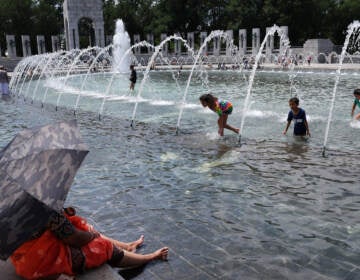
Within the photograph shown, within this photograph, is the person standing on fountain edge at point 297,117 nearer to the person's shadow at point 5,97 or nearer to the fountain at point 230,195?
the fountain at point 230,195

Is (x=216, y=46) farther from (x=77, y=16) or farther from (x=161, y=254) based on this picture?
(x=161, y=254)

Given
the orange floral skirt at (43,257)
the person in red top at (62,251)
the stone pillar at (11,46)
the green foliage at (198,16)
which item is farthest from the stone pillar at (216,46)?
the orange floral skirt at (43,257)

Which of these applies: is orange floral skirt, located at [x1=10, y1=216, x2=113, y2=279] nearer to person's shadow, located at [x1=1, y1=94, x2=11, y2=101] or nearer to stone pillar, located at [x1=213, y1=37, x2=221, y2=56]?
person's shadow, located at [x1=1, y1=94, x2=11, y2=101]

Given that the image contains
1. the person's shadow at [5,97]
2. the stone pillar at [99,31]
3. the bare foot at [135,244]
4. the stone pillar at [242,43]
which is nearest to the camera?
the bare foot at [135,244]

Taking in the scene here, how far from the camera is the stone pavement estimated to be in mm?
3420

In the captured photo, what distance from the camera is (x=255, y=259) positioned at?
13.4ft

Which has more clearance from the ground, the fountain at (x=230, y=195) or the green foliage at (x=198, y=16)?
the green foliage at (x=198, y=16)

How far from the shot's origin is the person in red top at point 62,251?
321 cm

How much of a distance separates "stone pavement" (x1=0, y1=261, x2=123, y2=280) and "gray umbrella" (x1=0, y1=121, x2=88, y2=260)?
2.11 ft

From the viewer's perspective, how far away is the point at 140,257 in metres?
4.00

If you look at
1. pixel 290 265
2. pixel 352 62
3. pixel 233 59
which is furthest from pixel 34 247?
pixel 233 59

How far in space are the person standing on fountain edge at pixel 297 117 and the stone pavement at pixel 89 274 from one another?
598 centimetres

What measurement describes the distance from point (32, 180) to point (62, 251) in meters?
0.82

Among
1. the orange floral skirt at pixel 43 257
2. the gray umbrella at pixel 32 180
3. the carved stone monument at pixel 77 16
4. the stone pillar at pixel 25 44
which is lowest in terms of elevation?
the stone pillar at pixel 25 44
